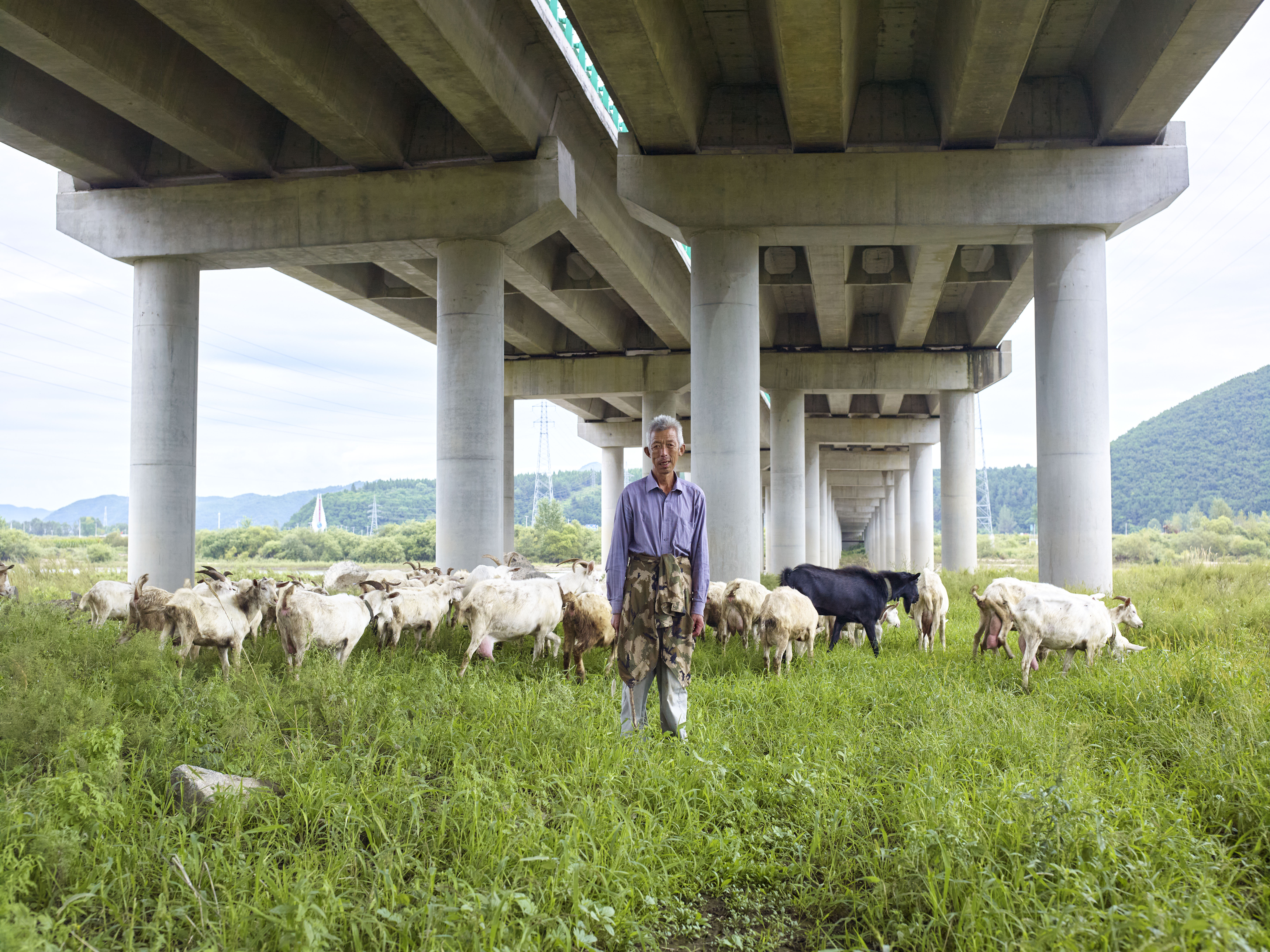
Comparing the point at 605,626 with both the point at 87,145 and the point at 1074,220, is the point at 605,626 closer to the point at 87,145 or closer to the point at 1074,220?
the point at 1074,220

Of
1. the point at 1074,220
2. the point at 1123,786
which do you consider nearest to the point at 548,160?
the point at 1074,220

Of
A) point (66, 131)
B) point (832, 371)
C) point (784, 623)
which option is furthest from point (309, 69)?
point (832, 371)

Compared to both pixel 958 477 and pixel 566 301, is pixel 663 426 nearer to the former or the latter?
pixel 566 301

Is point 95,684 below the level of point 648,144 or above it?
below

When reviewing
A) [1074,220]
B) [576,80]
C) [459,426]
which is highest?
[576,80]

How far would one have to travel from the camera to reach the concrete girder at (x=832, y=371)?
29.3 metres

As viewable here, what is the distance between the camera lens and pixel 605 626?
8.80 meters

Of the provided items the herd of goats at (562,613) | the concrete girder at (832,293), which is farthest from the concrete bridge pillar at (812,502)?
the herd of goats at (562,613)

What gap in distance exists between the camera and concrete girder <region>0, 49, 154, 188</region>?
1396 cm

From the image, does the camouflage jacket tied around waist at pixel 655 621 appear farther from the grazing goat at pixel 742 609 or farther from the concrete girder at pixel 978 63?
the concrete girder at pixel 978 63

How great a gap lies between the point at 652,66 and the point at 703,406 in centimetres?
563

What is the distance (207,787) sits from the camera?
4.69 metres

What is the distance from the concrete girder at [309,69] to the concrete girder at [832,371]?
15.3 m

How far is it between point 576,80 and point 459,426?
20.9 ft
